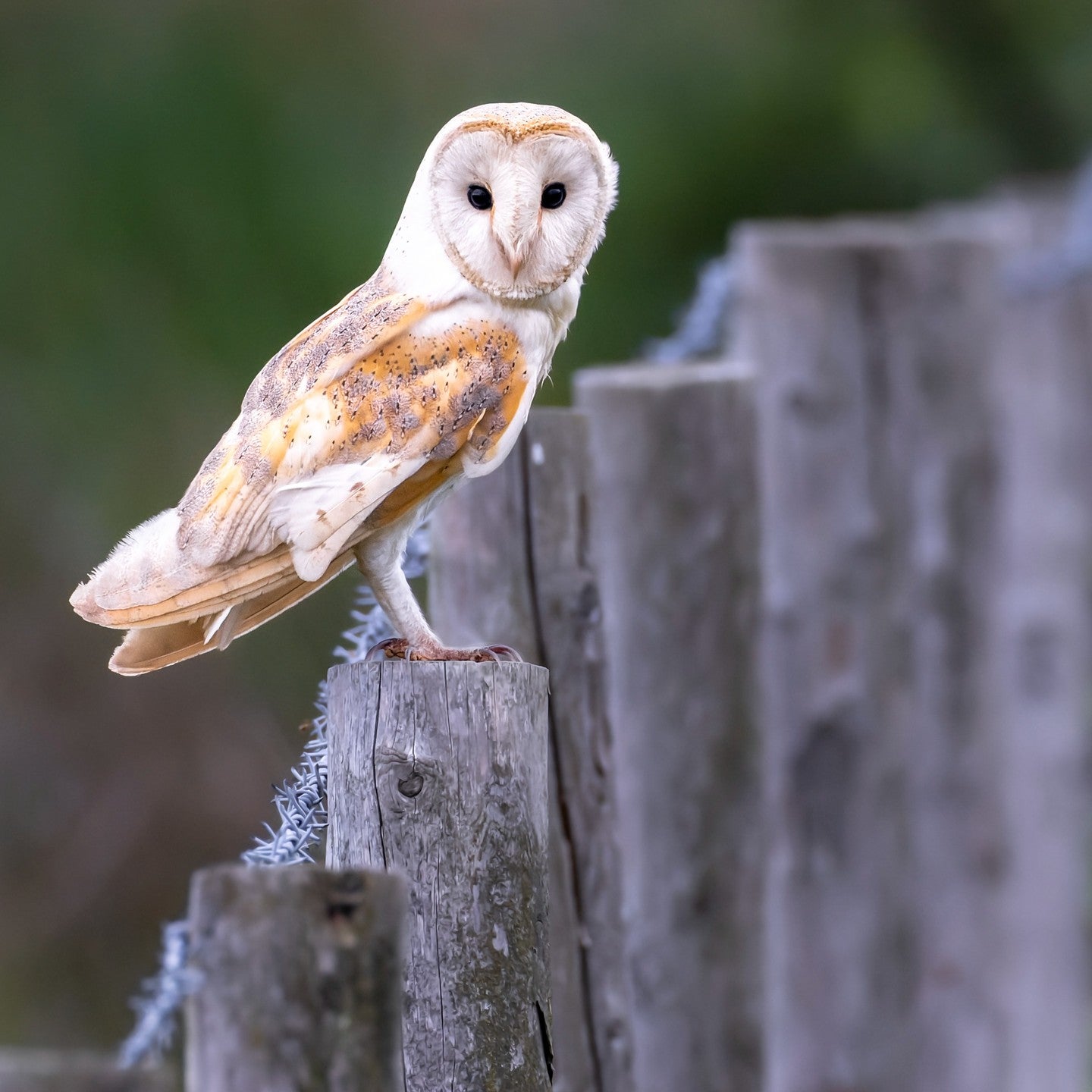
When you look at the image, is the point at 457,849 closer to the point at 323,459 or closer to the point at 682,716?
the point at 323,459

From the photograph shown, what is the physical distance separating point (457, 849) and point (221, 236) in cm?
543

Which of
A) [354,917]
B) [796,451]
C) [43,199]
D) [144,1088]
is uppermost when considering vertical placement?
[43,199]

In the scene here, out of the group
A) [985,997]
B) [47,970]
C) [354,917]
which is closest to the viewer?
[354,917]

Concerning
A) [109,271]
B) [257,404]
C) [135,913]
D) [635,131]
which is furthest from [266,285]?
[257,404]

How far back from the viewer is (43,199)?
263 inches

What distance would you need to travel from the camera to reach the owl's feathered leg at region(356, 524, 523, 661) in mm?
1965

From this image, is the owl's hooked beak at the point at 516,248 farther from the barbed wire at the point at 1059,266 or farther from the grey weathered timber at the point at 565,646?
the barbed wire at the point at 1059,266

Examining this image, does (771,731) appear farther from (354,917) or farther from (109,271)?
(109,271)

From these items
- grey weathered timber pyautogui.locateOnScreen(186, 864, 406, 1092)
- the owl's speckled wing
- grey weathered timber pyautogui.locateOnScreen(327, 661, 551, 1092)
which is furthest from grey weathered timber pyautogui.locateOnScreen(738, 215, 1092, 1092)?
grey weathered timber pyautogui.locateOnScreen(186, 864, 406, 1092)

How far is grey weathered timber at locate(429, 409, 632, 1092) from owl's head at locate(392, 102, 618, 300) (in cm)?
48

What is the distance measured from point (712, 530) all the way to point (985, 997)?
4.84 ft

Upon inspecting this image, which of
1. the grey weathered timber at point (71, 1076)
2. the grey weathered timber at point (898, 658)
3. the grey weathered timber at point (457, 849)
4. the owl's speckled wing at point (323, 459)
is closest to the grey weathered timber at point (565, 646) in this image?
the owl's speckled wing at point (323, 459)

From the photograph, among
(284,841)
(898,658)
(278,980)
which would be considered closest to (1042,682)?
(898,658)

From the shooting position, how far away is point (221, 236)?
21.8 feet
